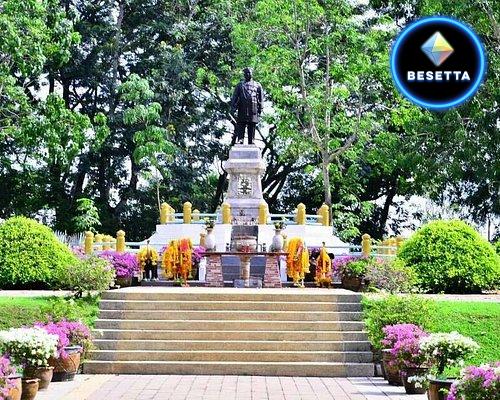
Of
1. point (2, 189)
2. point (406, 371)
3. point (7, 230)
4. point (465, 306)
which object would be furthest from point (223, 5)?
point (406, 371)

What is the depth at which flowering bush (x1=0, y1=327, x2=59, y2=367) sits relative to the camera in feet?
36.6

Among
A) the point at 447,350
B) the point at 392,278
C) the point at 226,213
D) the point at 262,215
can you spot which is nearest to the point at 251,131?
the point at 262,215

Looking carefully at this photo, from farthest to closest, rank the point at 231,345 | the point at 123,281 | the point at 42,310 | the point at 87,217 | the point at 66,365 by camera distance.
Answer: the point at 87,217, the point at 123,281, the point at 231,345, the point at 42,310, the point at 66,365

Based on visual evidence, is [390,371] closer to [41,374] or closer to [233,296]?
[233,296]

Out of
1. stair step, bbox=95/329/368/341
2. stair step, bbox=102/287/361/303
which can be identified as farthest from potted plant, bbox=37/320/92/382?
stair step, bbox=102/287/361/303

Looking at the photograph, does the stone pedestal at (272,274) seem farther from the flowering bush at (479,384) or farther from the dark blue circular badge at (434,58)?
the flowering bush at (479,384)

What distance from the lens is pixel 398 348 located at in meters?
12.3

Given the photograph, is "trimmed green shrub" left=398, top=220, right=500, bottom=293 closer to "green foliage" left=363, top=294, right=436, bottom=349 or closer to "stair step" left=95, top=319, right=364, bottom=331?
"stair step" left=95, top=319, right=364, bottom=331

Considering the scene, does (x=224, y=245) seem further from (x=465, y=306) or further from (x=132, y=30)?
(x=132, y=30)

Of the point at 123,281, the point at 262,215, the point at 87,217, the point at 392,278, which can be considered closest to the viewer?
the point at 392,278

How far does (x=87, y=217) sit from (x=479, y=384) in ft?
100.0

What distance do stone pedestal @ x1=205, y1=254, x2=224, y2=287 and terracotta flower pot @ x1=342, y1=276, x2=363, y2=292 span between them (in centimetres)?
300

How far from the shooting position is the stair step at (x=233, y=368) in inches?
551

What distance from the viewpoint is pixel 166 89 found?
39.0 metres
